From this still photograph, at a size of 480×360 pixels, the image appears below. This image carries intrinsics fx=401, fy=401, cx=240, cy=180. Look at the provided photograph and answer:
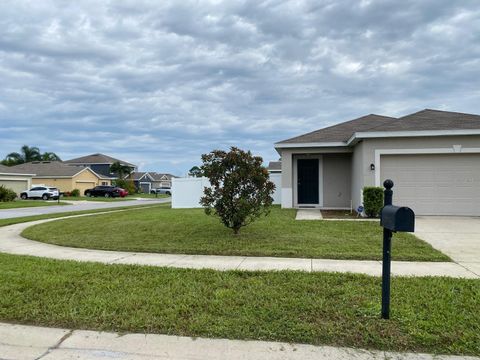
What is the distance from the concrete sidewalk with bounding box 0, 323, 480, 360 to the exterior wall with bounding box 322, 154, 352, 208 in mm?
17066

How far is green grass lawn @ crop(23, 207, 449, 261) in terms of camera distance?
8359mm

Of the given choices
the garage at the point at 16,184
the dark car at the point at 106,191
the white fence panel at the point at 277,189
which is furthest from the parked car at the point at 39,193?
the white fence panel at the point at 277,189

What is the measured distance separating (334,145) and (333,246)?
10605 mm

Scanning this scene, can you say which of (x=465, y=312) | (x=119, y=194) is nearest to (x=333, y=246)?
(x=465, y=312)

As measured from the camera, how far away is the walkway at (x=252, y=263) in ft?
22.2

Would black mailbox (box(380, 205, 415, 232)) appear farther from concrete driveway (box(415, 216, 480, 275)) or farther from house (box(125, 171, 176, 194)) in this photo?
house (box(125, 171, 176, 194))

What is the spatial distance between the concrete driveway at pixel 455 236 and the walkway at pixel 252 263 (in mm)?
650

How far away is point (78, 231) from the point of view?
12875 millimetres

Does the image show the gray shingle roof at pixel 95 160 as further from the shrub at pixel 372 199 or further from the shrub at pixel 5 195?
the shrub at pixel 372 199

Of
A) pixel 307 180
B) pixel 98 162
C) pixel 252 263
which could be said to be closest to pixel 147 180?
pixel 98 162

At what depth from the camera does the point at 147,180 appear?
280 ft

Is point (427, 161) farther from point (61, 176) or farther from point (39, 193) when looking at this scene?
point (61, 176)

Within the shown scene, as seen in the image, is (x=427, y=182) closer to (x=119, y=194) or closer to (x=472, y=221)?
(x=472, y=221)

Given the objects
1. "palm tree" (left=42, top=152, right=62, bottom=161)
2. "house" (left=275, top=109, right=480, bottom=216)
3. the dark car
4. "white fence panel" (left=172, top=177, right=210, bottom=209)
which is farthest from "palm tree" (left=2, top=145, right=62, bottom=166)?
"house" (left=275, top=109, right=480, bottom=216)
